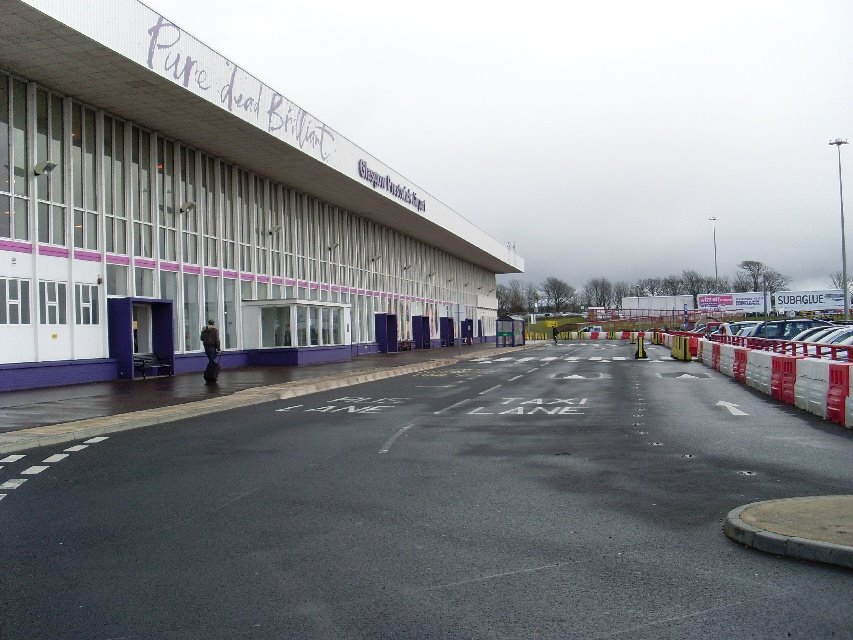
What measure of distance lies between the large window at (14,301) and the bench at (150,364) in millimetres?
4459

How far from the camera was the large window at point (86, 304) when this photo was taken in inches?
910

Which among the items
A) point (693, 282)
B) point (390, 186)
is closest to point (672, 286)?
point (693, 282)

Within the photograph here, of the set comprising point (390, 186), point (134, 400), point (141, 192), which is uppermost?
point (390, 186)

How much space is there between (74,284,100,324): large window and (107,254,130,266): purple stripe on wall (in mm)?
1129

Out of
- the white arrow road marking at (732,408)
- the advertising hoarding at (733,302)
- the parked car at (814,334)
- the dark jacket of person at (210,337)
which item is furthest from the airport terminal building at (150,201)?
the advertising hoarding at (733,302)

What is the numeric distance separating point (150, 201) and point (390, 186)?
57.7 ft

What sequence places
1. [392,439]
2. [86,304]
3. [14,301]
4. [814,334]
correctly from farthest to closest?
[814,334]
[86,304]
[14,301]
[392,439]

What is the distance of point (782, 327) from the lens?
32.3 meters

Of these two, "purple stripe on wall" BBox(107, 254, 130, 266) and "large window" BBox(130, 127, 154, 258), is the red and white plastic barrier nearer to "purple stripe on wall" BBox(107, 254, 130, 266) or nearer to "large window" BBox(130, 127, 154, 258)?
"purple stripe on wall" BBox(107, 254, 130, 266)

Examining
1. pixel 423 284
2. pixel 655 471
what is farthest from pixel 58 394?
pixel 423 284

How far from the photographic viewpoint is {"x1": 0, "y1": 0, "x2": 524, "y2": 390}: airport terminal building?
2081 centimetres

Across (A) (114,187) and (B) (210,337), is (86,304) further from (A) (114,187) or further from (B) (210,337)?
(B) (210,337)

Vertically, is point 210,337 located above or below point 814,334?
above

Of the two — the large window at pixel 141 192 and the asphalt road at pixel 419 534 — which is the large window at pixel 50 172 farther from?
the asphalt road at pixel 419 534
